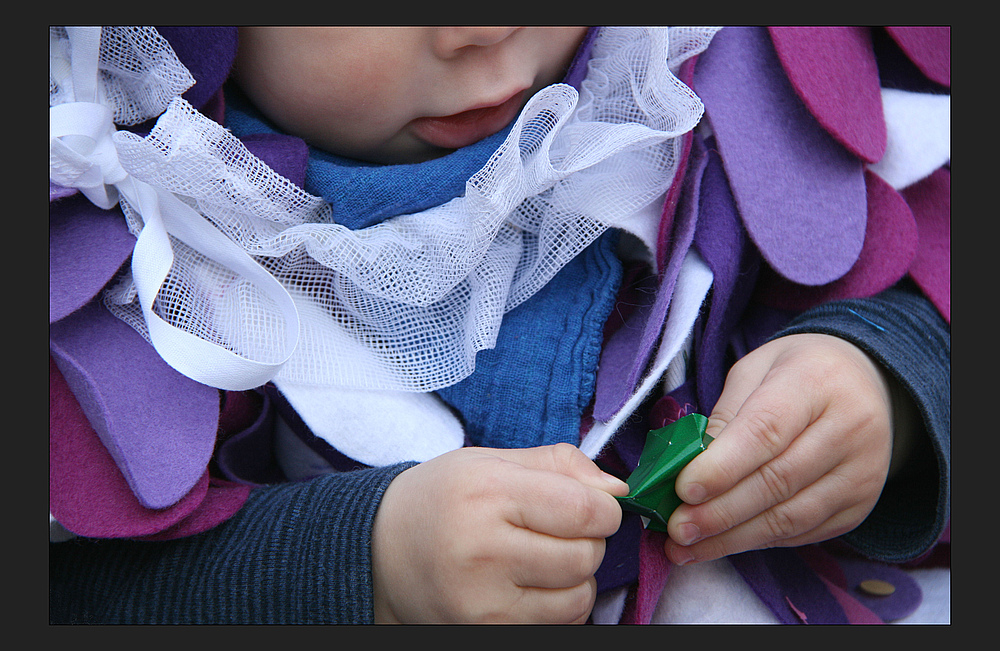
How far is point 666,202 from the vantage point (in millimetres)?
630

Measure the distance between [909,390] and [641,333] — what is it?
0.21 meters

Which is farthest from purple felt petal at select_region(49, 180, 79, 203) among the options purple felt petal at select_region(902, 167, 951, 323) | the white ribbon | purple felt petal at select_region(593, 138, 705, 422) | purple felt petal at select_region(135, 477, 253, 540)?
purple felt petal at select_region(902, 167, 951, 323)

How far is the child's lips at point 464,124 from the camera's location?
62cm

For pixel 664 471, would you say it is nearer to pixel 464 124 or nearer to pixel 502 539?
pixel 502 539

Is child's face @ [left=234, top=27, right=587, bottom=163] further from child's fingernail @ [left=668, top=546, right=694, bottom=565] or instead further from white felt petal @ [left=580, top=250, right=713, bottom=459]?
child's fingernail @ [left=668, top=546, right=694, bottom=565]

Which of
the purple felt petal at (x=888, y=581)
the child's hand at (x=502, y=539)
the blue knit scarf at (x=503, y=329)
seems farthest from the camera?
the purple felt petal at (x=888, y=581)

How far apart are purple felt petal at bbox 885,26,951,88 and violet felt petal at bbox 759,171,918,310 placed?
0.12 m

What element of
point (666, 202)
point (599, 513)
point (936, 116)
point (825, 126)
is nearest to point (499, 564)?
point (599, 513)

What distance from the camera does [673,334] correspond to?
0.59m

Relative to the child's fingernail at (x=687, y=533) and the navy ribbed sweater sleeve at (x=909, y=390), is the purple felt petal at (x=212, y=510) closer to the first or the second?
the child's fingernail at (x=687, y=533)

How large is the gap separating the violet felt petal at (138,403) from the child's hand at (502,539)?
154 mm

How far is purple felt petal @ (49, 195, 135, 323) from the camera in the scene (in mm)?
536

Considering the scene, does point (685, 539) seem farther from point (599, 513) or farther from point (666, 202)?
point (666, 202)

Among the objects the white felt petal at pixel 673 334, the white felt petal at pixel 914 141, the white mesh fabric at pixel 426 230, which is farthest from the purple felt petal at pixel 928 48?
the white felt petal at pixel 673 334
